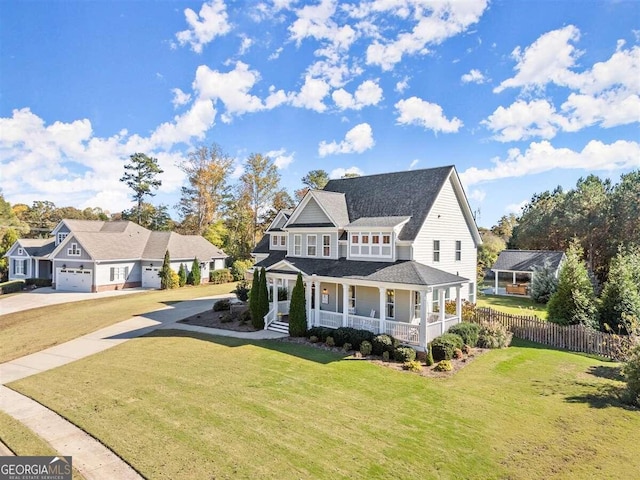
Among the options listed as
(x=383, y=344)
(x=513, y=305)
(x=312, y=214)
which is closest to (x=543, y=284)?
(x=513, y=305)

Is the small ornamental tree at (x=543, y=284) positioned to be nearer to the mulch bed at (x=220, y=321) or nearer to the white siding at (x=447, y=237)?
the white siding at (x=447, y=237)

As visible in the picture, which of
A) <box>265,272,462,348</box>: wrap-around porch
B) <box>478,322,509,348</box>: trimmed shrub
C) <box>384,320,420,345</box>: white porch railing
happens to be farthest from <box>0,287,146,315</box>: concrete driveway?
<box>478,322,509,348</box>: trimmed shrub

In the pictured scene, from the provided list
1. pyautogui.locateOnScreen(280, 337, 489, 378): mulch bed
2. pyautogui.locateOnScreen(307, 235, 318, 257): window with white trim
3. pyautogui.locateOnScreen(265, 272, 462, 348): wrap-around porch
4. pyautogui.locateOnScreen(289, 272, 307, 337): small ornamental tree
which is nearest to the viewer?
pyautogui.locateOnScreen(280, 337, 489, 378): mulch bed

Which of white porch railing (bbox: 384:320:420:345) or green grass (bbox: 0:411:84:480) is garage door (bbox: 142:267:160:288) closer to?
white porch railing (bbox: 384:320:420:345)

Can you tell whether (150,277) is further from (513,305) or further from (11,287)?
(513,305)

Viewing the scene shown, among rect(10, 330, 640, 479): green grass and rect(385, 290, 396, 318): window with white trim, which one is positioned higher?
rect(385, 290, 396, 318): window with white trim

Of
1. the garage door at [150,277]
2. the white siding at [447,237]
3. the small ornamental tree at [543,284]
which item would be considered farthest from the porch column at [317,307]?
the garage door at [150,277]

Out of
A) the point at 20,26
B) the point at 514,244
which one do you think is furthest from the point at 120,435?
the point at 514,244
